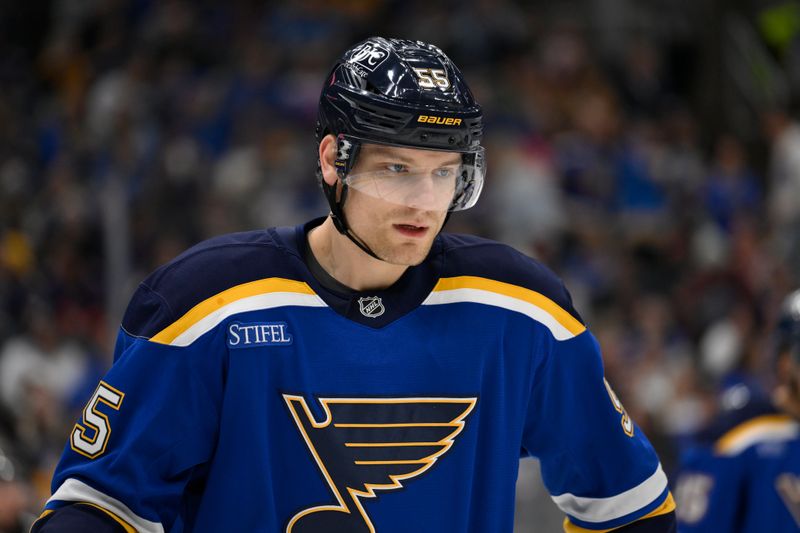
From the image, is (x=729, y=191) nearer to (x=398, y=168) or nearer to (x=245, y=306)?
(x=398, y=168)

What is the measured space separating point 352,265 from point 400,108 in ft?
1.01

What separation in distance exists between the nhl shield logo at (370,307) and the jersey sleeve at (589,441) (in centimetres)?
31

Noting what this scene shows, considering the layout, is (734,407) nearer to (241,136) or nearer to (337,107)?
(337,107)

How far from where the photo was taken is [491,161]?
27.6 feet

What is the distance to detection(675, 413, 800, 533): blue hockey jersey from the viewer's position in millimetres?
3342

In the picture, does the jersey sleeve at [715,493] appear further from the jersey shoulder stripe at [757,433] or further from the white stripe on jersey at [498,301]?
the white stripe on jersey at [498,301]

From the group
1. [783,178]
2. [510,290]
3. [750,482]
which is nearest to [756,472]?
[750,482]

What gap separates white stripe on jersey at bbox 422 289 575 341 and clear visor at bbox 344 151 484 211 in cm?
17

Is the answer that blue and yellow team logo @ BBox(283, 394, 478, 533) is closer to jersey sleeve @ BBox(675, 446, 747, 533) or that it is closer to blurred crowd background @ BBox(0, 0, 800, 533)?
jersey sleeve @ BBox(675, 446, 747, 533)

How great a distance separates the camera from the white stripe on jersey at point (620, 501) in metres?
2.46

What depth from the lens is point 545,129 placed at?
899 cm

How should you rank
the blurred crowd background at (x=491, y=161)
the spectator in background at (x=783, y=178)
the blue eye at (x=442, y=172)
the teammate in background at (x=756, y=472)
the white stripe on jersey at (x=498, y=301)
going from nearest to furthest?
the blue eye at (x=442, y=172) → the white stripe on jersey at (x=498, y=301) → the teammate in background at (x=756, y=472) → the blurred crowd background at (x=491, y=161) → the spectator in background at (x=783, y=178)

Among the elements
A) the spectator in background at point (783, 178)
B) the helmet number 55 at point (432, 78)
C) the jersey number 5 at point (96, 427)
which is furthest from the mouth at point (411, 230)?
the spectator in background at point (783, 178)

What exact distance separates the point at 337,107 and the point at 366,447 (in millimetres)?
593
